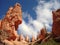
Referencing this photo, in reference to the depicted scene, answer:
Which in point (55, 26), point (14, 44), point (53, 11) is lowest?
point (14, 44)

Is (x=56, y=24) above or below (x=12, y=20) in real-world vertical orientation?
below

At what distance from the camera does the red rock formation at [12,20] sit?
8756 centimetres

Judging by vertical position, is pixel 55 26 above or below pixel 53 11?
below

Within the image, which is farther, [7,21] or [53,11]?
[7,21]

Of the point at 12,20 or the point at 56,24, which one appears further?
the point at 12,20

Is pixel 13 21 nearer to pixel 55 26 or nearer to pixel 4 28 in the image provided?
pixel 4 28

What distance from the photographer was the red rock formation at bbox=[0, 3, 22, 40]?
87562mm

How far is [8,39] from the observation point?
8450 centimetres

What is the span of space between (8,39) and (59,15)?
21.5 metres

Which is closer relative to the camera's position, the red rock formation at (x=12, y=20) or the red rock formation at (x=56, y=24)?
the red rock formation at (x=56, y=24)

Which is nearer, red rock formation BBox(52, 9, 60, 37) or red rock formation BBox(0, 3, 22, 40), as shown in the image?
red rock formation BBox(52, 9, 60, 37)

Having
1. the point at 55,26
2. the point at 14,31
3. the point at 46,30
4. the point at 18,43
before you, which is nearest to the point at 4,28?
the point at 14,31

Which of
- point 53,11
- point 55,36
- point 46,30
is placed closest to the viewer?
point 55,36

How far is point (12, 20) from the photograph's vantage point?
92.1 metres
